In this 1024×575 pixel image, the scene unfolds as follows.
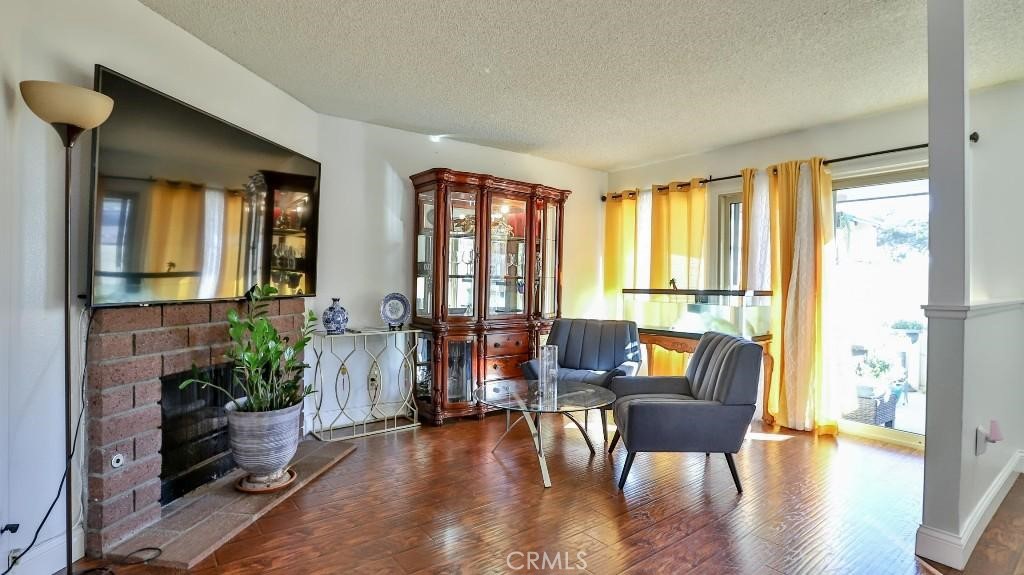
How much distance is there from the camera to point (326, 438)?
3.41 meters

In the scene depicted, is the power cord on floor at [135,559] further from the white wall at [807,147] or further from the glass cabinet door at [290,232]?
the white wall at [807,147]

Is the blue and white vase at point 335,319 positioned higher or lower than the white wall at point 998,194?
lower

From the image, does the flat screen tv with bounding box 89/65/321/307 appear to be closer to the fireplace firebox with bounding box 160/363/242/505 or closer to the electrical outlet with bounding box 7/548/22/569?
the fireplace firebox with bounding box 160/363/242/505

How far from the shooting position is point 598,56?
263 centimetres

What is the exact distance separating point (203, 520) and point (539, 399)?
1.80 m

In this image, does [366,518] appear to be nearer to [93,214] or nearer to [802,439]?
[93,214]

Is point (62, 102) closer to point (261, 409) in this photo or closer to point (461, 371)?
point (261, 409)

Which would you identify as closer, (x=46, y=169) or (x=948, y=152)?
(x=46, y=169)

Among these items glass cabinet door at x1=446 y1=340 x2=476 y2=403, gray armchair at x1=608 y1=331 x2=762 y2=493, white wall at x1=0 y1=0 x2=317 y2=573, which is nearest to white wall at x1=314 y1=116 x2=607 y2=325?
glass cabinet door at x1=446 y1=340 x2=476 y2=403

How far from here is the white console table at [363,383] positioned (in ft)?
11.8

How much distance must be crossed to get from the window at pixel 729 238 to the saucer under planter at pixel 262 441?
3.76 metres

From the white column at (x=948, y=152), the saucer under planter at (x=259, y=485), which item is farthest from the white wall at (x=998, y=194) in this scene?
the saucer under planter at (x=259, y=485)

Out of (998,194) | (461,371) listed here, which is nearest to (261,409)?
(461,371)

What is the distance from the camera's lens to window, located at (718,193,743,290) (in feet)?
14.4
